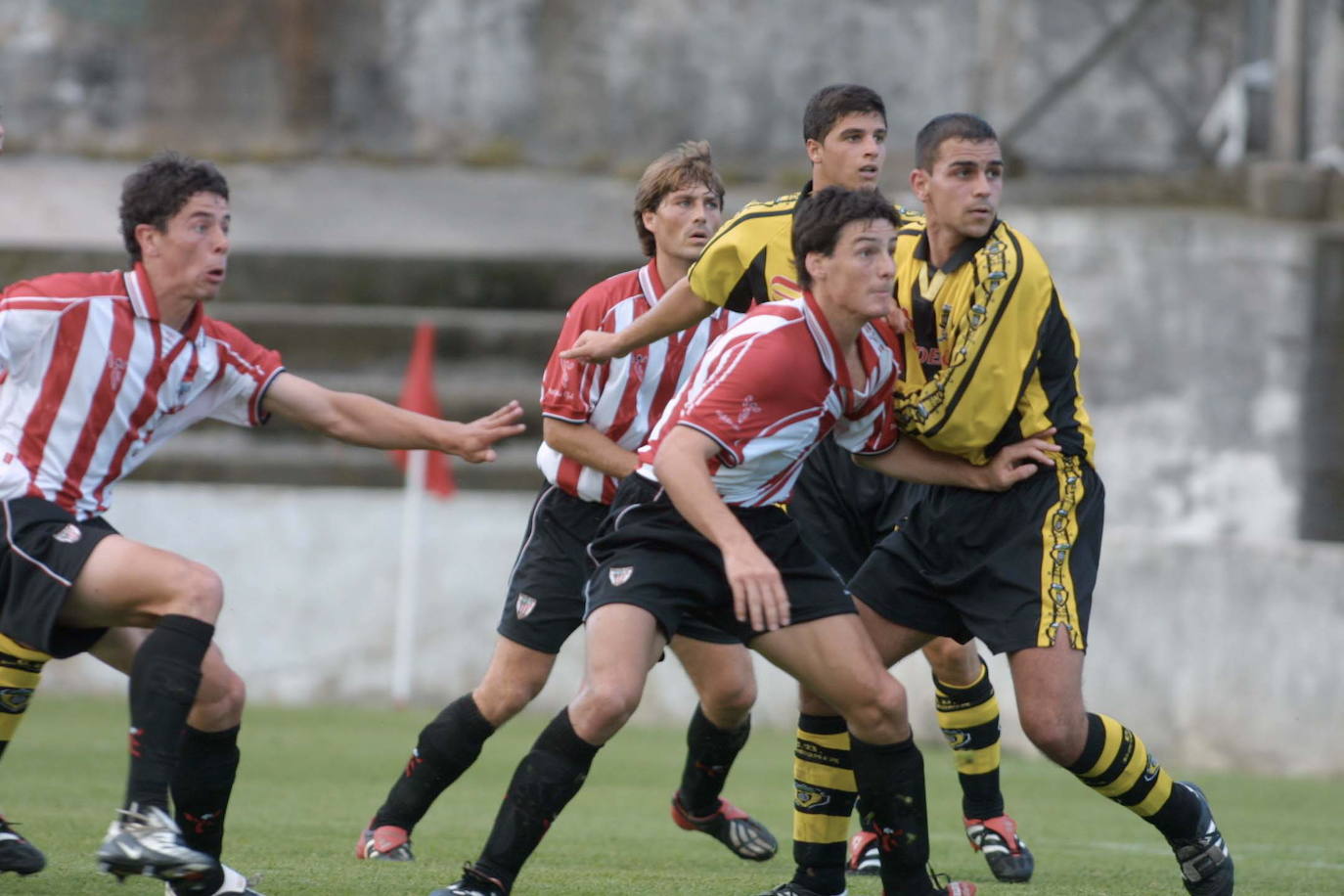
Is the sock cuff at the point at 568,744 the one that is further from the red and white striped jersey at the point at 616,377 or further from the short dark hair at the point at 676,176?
the short dark hair at the point at 676,176

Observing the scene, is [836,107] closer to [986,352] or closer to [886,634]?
[986,352]

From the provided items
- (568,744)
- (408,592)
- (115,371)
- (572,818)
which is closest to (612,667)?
(568,744)

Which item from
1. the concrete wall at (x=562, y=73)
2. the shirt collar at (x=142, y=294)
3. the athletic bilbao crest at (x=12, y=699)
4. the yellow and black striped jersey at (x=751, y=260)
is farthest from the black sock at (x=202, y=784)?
the concrete wall at (x=562, y=73)

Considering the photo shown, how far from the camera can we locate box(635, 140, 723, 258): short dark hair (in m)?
6.03

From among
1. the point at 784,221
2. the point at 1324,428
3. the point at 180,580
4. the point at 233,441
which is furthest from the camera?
the point at 233,441

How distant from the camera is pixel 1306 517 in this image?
39.5 feet

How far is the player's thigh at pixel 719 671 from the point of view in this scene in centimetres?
600

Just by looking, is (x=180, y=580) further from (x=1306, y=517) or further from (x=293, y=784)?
(x=1306, y=517)

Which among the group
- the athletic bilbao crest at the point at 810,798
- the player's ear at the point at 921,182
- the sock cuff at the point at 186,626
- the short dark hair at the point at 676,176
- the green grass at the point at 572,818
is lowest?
the green grass at the point at 572,818

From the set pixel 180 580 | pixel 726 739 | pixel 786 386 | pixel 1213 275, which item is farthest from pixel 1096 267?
pixel 180 580

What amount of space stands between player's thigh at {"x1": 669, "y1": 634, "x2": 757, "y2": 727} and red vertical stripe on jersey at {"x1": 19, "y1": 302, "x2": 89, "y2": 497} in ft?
6.60

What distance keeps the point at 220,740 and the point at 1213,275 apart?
869 cm

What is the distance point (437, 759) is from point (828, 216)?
2.29 meters

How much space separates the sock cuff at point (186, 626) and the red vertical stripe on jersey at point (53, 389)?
553 mm
